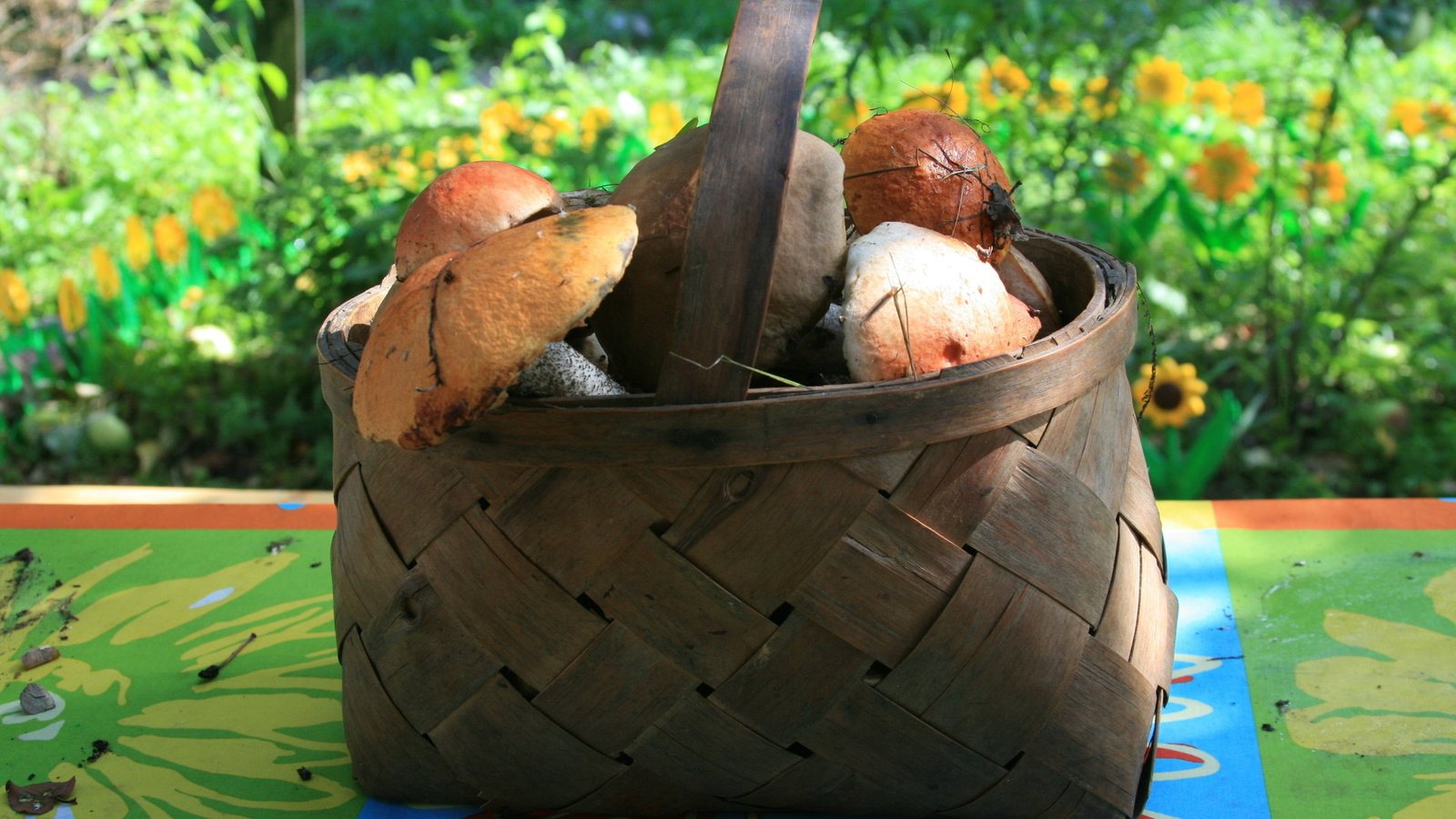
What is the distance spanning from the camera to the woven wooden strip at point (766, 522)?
1052 mm

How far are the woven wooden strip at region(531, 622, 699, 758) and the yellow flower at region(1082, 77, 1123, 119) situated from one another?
2073 millimetres

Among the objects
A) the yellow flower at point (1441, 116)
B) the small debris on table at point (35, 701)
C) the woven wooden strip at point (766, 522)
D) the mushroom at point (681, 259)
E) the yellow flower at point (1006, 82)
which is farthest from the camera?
the yellow flower at point (1006, 82)

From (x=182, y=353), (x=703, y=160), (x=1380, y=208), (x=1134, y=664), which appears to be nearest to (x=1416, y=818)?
(x=1134, y=664)

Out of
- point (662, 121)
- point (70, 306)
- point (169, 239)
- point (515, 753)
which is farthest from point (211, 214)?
point (515, 753)

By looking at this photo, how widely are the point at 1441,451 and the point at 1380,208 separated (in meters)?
0.97

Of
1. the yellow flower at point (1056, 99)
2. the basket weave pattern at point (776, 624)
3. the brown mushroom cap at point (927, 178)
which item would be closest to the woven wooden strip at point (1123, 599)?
the basket weave pattern at point (776, 624)

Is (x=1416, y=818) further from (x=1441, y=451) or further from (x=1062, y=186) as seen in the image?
(x=1062, y=186)

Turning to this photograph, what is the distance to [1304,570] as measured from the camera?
5.87 feet

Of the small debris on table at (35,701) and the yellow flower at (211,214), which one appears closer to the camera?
the small debris on table at (35,701)

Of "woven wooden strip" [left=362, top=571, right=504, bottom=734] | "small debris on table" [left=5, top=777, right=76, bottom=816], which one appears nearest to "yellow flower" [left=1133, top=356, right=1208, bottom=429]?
"woven wooden strip" [left=362, top=571, right=504, bottom=734]

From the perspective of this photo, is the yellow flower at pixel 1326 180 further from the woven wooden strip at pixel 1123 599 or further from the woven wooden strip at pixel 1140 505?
the woven wooden strip at pixel 1123 599

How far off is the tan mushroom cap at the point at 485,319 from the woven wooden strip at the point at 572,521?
5.5 inches

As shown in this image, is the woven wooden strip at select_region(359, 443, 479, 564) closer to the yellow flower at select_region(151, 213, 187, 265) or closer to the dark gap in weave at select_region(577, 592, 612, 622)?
the dark gap in weave at select_region(577, 592, 612, 622)

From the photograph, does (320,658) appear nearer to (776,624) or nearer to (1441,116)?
(776,624)
